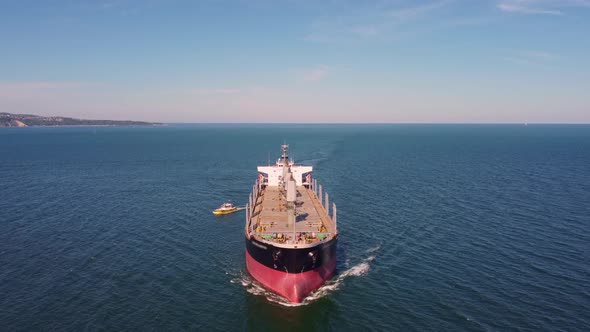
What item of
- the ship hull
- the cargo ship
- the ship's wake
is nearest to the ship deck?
the cargo ship

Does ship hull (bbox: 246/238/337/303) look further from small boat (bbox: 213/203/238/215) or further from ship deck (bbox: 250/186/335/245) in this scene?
small boat (bbox: 213/203/238/215)

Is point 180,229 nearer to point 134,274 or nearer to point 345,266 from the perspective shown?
point 134,274

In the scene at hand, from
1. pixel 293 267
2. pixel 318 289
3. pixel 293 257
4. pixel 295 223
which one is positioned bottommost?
pixel 318 289

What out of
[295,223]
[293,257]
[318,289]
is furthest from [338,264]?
[293,257]

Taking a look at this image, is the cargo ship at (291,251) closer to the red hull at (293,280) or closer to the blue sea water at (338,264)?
the red hull at (293,280)

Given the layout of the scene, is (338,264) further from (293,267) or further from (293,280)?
(293,267)

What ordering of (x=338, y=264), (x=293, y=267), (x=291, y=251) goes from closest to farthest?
(x=291, y=251)
(x=293, y=267)
(x=338, y=264)
